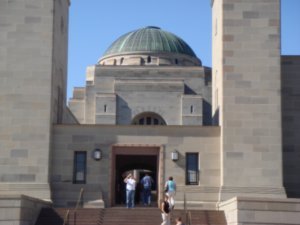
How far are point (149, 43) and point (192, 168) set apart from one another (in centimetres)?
3872

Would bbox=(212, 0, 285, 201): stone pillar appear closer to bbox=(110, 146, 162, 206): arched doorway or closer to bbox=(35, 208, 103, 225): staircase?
bbox=(110, 146, 162, 206): arched doorway

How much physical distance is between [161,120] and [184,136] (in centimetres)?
2612

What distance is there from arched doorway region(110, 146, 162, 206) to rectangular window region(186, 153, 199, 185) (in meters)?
1.07

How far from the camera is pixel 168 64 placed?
210 feet

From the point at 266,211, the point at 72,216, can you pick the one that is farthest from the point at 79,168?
the point at 266,211

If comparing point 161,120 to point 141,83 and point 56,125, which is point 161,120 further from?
point 56,125

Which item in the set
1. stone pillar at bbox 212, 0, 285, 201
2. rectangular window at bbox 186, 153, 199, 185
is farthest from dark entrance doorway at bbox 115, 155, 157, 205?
stone pillar at bbox 212, 0, 285, 201

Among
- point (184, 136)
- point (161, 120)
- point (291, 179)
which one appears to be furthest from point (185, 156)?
point (161, 120)

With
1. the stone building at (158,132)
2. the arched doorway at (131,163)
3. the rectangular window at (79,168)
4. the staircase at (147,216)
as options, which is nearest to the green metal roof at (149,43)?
the arched doorway at (131,163)

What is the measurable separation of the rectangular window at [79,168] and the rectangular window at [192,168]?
3936 millimetres

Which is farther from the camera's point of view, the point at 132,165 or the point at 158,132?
the point at 132,165

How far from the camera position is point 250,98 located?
89.7 ft

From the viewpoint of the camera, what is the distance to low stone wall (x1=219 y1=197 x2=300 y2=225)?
2192cm

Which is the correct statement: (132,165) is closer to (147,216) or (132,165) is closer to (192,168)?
(192,168)
